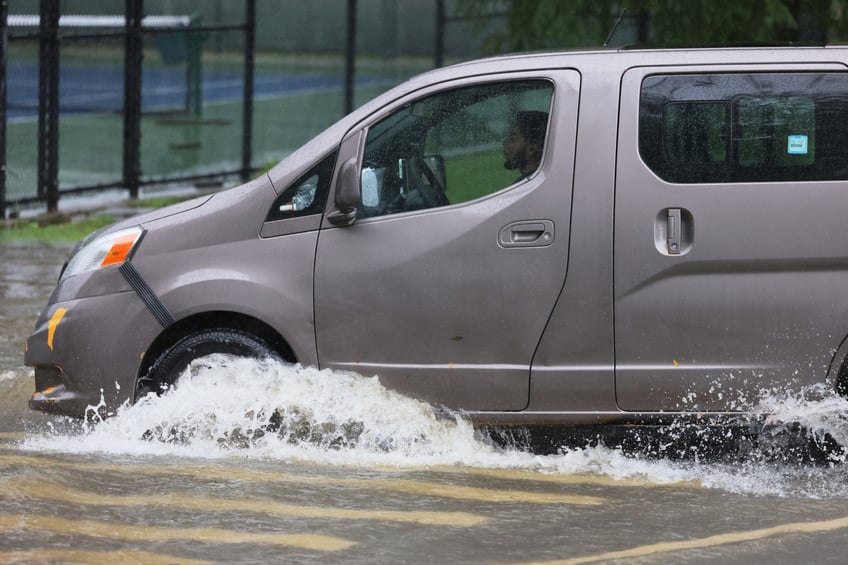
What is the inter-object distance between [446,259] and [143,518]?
1706mm

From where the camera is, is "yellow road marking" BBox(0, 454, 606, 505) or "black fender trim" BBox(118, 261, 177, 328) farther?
"black fender trim" BBox(118, 261, 177, 328)

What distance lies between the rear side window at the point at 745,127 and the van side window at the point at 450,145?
1.73 feet

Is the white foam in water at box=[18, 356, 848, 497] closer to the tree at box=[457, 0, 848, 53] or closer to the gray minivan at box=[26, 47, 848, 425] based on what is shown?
the gray minivan at box=[26, 47, 848, 425]

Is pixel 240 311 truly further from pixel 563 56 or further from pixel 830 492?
pixel 830 492

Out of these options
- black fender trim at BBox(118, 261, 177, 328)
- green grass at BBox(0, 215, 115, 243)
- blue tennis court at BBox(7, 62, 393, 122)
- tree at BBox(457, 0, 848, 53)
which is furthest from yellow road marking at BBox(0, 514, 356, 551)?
blue tennis court at BBox(7, 62, 393, 122)

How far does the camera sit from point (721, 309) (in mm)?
5938

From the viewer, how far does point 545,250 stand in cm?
596

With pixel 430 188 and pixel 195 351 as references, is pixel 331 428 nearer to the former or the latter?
pixel 195 351

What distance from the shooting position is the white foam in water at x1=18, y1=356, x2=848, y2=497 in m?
6.09

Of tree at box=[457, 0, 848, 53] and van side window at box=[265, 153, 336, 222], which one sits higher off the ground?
tree at box=[457, 0, 848, 53]

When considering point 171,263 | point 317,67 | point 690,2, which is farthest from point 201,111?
point 171,263

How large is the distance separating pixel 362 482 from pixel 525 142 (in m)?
1.65

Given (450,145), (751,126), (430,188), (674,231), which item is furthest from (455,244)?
(751,126)

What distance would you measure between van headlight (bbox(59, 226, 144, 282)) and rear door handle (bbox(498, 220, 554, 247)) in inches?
66.3
